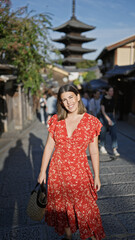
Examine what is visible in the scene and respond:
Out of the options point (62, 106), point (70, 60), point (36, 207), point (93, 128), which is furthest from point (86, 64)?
point (36, 207)

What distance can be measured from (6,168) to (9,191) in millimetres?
1310

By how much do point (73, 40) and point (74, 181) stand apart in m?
43.8

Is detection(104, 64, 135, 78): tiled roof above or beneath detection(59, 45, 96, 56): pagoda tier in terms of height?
beneath

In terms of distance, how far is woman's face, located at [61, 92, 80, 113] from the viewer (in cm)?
199

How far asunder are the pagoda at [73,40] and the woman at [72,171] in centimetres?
4039

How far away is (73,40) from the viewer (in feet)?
139

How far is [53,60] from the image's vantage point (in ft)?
33.5

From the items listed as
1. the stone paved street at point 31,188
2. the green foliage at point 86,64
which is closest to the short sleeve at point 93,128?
the stone paved street at point 31,188

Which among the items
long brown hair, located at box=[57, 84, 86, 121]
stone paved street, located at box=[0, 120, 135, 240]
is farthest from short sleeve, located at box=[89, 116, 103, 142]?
stone paved street, located at box=[0, 120, 135, 240]

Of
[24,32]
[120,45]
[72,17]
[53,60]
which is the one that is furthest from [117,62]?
[72,17]

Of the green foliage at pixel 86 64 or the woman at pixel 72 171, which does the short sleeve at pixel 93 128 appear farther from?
the green foliage at pixel 86 64

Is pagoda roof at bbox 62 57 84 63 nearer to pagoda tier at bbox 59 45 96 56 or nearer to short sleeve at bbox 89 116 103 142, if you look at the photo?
pagoda tier at bbox 59 45 96 56

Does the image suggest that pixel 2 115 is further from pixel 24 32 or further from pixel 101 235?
pixel 101 235

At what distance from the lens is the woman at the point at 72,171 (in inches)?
77.3
